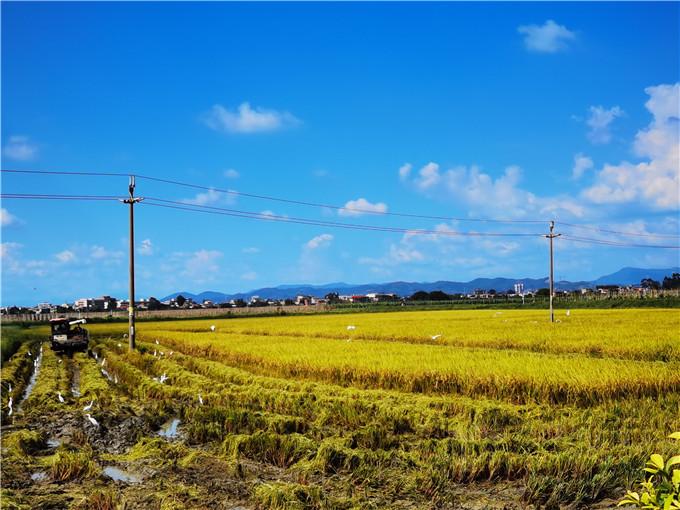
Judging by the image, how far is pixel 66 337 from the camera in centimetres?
2694

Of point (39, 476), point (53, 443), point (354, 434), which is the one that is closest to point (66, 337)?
point (53, 443)

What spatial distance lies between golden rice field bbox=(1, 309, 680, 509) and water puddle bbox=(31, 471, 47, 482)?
46 millimetres

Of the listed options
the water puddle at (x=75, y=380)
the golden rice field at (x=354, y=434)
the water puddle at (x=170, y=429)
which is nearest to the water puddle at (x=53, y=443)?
the golden rice field at (x=354, y=434)

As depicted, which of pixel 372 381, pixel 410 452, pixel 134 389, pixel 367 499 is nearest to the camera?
pixel 367 499

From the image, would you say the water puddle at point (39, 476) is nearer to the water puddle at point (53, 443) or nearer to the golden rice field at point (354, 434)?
the golden rice field at point (354, 434)

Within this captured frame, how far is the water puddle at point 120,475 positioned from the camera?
283 inches

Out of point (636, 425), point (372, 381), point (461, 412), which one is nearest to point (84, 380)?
point (372, 381)

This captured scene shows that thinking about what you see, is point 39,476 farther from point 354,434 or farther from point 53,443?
point 354,434

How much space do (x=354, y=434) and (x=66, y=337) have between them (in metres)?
22.4

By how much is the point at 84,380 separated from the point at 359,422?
10035mm

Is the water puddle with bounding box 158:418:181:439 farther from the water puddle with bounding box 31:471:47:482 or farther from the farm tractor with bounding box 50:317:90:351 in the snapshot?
the farm tractor with bounding box 50:317:90:351

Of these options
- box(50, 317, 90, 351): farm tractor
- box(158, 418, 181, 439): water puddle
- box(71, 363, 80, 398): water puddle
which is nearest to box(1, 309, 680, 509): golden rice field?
box(158, 418, 181, 439): water puddle

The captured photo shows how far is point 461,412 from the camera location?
9898 millimetres

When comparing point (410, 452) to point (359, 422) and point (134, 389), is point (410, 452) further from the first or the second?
point (134, 389)
